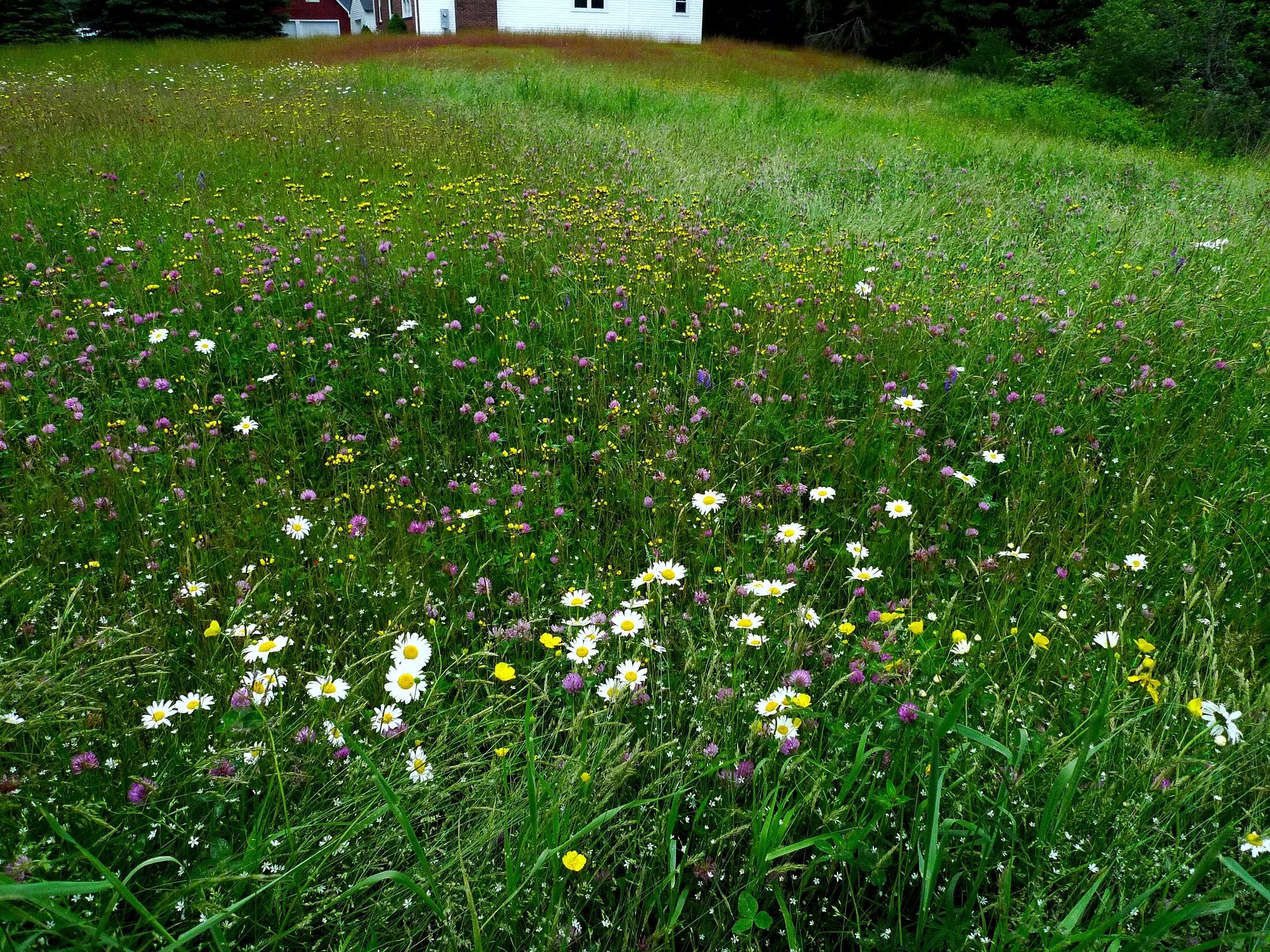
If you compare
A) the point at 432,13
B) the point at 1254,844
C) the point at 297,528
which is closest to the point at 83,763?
the point at 297,528

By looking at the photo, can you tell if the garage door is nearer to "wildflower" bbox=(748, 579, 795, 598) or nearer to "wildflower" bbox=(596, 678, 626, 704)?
"wildflower" bbox=(748, 579, 795, 598)

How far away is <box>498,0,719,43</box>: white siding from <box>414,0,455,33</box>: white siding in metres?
2.31

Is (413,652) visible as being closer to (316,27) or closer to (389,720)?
(389,720)

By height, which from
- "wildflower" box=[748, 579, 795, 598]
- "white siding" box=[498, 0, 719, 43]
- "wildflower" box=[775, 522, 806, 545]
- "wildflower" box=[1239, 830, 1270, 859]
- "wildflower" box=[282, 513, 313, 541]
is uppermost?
"white siding" box=[498, 0, 719, 43]

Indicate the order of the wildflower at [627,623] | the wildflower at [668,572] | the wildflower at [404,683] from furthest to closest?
the wildflower at [668,572] → the wildflower at [627,623] → the wildflower at [404,683]

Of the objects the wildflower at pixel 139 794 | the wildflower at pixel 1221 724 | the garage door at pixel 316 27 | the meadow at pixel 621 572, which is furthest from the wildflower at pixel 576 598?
the garage door at pixel 316 27

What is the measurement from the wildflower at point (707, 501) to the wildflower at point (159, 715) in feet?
5.24

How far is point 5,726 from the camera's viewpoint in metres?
1.44

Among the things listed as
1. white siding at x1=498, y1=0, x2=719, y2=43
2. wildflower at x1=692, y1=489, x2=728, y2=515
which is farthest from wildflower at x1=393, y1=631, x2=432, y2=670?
white siding at x1=498, y1=0, x2=719, y2=43

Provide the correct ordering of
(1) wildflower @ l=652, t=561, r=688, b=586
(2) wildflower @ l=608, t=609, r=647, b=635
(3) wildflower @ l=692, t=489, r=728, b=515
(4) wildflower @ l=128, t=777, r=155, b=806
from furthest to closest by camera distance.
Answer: (3) wildflower @ l=692, t=489, r=728, b=515
(1) wildflower @ l=652, t=561, r=688, b=586
(2) wildflower @ l=608, t=609, r=647, b=635
(4) wildflower @ l=128, t=777, r=155, b=806

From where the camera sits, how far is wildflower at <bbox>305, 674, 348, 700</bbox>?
1.72 m

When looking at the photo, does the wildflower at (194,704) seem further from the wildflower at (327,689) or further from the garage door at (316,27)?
the garage door at (316,27)

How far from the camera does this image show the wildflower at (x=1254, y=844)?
1331 millimetres

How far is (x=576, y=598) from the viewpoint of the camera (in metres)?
2.05
